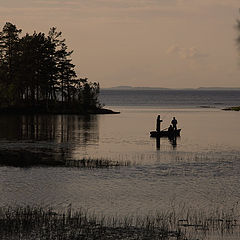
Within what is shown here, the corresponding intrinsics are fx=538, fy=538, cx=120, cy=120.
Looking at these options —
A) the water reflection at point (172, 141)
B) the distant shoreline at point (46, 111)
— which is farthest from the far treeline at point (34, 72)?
the water reflection at point (172, 141)

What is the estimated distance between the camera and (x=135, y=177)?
35.6m

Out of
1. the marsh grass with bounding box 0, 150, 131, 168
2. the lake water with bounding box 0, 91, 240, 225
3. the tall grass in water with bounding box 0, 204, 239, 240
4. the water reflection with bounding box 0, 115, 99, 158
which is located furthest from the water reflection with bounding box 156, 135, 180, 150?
the tall grass in water with bounding box 0, 204, 239, 240

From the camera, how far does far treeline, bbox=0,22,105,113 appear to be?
11450 centimetres

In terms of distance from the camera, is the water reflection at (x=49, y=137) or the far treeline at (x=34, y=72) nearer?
the water reflection at (x=49, y=137)

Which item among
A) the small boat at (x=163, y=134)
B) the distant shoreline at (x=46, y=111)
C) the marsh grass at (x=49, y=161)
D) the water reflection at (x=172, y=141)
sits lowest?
the marsh grass at (x=49, y=161)

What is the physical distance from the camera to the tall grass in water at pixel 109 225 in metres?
20.0

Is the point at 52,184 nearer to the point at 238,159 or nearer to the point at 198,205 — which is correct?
the point at 198,205

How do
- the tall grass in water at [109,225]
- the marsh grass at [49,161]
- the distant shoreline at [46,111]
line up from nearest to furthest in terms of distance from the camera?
the tall grass in water at [109,225] < the marsh grass at [49,161] < the distant shoreline at [46,111]

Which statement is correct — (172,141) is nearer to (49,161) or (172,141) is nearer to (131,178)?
(49,161)

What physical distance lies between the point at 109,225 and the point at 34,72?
97055 mm

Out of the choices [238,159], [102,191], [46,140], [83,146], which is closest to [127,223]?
[102,191]

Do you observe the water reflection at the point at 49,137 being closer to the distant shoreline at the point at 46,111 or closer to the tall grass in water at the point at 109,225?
the tall grass in water at the point at 109,225

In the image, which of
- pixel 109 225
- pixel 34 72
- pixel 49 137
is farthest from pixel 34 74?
pixel 109 225

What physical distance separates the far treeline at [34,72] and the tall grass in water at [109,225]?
3527 inches
